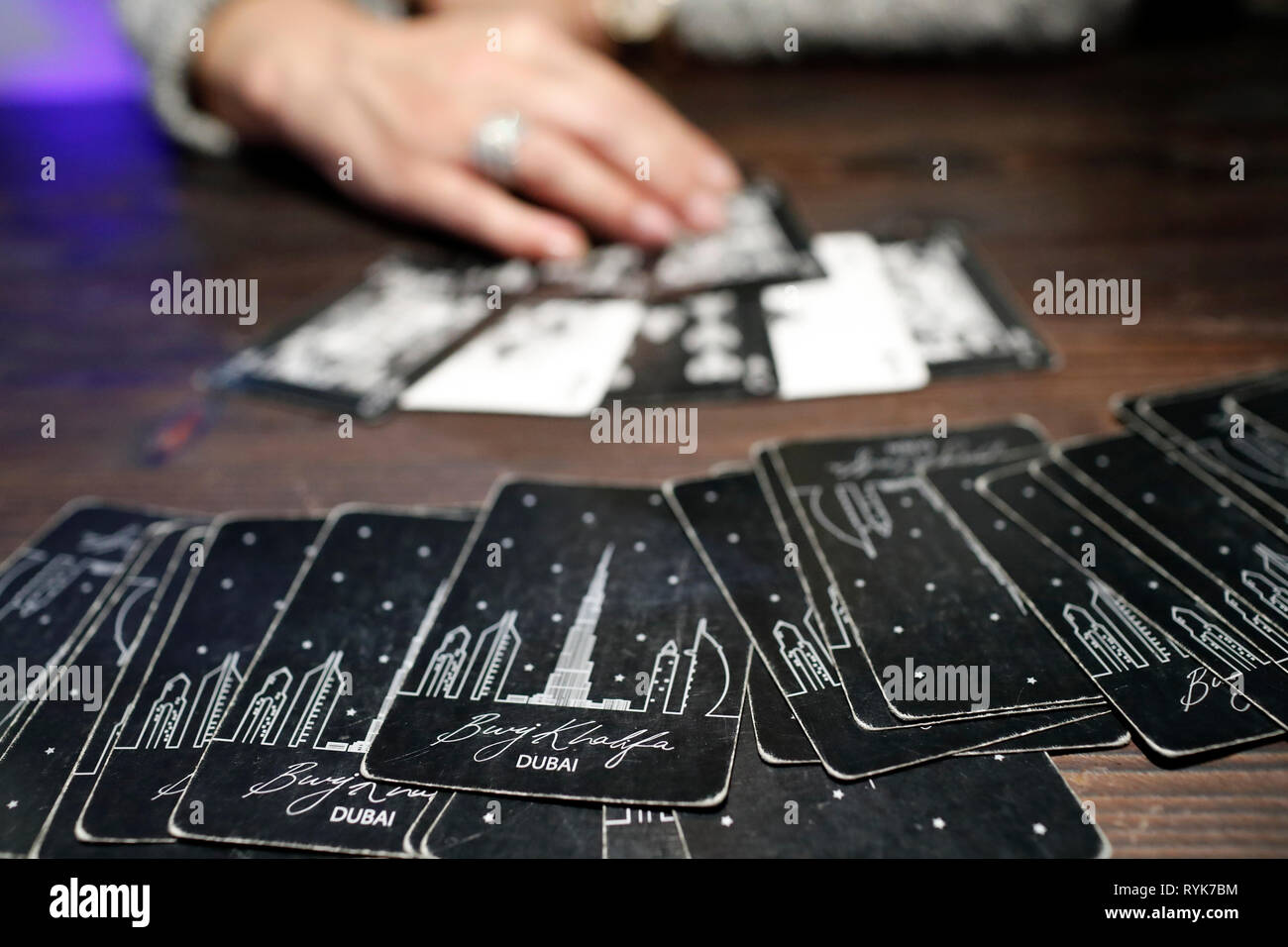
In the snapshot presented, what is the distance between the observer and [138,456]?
0.82 meters

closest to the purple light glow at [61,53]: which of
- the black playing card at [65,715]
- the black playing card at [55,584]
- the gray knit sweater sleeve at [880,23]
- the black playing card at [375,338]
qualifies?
the gray knit sweater sleeve at [880,23]

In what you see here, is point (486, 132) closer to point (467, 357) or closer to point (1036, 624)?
point (467, 357)

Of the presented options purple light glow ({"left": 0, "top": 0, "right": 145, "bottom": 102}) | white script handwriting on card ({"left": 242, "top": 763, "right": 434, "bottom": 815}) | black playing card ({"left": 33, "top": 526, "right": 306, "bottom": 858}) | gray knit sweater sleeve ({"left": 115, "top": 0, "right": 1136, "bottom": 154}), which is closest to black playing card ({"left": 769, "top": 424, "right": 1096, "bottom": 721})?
white script handwriting on card ({"left": 242, "top": 763, "right": 434, "bottom": 815})

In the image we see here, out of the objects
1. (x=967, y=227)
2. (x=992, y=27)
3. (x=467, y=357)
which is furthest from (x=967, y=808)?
(x=992, y=27)

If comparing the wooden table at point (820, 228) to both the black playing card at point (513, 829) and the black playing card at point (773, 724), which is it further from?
the black playing card at point (513, 829)

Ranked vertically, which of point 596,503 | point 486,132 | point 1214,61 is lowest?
point 596,503

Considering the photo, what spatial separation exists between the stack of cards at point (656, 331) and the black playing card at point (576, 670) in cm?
21

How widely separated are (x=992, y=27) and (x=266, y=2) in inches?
51.2

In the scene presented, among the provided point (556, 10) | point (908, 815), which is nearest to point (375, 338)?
point (908, 815)

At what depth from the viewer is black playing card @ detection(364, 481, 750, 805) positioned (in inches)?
20.5

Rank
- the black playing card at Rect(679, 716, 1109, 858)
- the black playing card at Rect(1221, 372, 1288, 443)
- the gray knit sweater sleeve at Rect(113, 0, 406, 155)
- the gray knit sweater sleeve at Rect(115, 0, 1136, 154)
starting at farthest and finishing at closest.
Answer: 1. the gray knit sweater sleeve at Rect(115, 0, 1136, 154)
2. the gray knit sweater sleeve at Rect(113, 0, 406, 155)
3. the black playing card at Rect(1221, 372, 1288, 443)
4. the black playing card at Rect(679, 716, 1109, 858)

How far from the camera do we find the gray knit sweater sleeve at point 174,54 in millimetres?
1467

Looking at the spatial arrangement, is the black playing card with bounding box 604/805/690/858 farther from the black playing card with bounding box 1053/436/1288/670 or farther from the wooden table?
the black playing card with bounding box 1053/436/1288/670

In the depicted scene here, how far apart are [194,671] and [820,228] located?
88 cm
